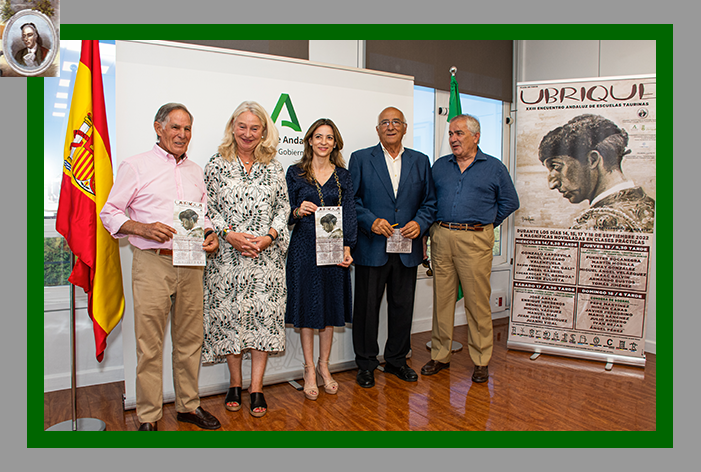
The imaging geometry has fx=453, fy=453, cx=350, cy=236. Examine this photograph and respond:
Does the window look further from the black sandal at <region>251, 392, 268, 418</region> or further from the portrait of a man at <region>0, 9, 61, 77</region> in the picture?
the black sandal at <region>251, 392, 268, 418</region>

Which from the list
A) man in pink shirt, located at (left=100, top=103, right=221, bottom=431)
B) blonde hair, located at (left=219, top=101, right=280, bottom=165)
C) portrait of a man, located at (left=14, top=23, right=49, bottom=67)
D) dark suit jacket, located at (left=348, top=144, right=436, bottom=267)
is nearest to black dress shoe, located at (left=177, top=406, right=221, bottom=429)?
man in pink shirt, located at (left=100, top=103, right=221, bottom=431)

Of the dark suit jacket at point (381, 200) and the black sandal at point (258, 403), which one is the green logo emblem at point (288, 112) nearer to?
the dark suit jacket at point (381, 200)

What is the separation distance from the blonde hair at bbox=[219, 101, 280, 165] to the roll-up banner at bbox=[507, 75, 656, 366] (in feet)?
7.11

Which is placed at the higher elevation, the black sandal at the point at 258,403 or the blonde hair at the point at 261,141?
the blonde hair at the point at 261,141

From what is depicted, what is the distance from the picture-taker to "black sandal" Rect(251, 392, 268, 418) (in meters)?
2.66

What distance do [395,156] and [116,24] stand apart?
1870 mm

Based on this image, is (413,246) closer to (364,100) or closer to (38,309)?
(364,100)

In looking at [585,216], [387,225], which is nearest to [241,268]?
[387,225]

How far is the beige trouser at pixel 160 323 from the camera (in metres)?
2.34

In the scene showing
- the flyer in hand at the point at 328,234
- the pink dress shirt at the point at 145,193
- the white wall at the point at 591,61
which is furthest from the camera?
the white wall at the point at 591,61

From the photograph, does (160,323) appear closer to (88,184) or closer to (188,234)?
(188,234)

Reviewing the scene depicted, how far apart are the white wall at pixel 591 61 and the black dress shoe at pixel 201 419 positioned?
3.30 meters

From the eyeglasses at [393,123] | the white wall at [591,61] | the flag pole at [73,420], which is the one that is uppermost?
the white wall at [591,61]

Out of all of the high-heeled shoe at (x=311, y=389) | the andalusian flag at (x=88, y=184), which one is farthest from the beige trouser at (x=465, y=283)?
the andalusian flag at (x=88, y=184)
